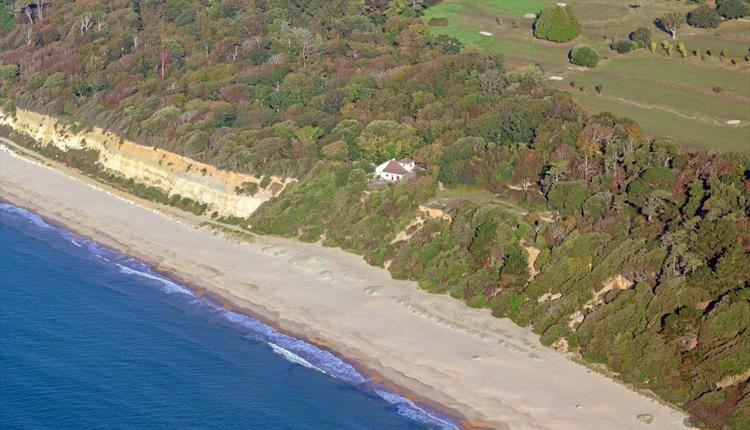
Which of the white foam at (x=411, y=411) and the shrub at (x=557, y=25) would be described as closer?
the white foam at (x=411, y=411)

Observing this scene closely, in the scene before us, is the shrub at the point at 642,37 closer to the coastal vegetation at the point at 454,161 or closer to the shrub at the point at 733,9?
the coastal vegetation at the point at 454,161

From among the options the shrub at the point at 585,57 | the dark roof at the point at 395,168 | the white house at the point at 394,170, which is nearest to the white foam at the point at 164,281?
the white house at the point at 394,170

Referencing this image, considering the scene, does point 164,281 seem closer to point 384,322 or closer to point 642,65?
point 384,322

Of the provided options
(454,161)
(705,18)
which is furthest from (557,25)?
(454,161)

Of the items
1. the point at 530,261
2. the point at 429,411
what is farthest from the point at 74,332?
the point at 530,261

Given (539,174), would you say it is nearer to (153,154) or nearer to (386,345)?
(386,345)

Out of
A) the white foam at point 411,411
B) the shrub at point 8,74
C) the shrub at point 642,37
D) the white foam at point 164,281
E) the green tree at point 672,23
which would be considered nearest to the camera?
the white foam at point 411,411

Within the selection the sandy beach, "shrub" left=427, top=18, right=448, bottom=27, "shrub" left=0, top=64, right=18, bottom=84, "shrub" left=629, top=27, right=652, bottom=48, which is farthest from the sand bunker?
"shrub" left=0, top=64, right=18, bottom=84
